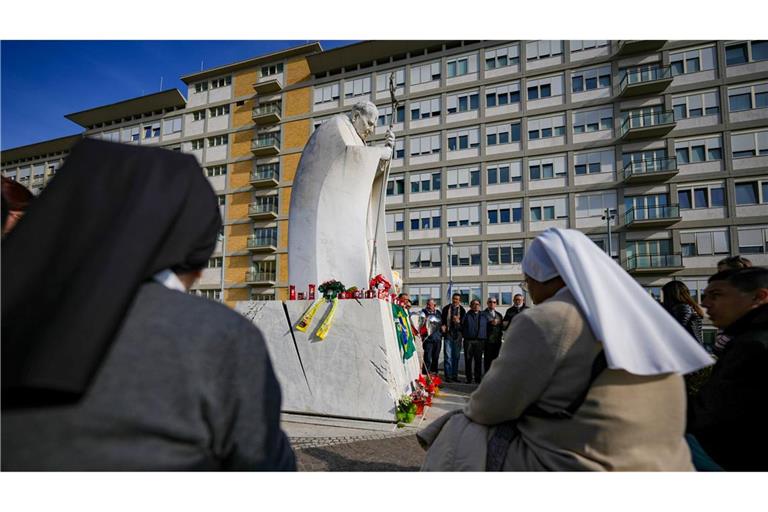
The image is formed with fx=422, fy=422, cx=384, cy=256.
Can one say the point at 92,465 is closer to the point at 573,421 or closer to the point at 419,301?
the point at 573,421

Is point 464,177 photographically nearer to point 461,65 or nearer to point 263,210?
point 461,65

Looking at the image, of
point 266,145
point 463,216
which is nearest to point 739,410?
point 463,216

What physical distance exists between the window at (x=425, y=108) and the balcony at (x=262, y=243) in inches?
561

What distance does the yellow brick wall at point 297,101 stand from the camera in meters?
33.7

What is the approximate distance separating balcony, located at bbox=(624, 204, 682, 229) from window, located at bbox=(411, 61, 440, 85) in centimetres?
1591

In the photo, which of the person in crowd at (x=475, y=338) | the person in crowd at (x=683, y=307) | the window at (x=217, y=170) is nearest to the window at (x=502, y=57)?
the window at (x=217, y=170)

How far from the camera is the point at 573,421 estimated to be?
1.42m

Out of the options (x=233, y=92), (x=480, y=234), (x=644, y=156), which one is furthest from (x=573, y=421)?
(x=233, y=92)

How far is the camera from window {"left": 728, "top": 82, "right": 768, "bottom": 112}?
76.1ft

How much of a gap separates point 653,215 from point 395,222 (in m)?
16.2

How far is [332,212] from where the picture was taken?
20.6 ft

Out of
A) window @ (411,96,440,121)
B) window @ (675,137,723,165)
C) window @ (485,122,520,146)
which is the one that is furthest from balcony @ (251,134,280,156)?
window @ (675,137,723,165)

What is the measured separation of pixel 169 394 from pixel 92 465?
20cm

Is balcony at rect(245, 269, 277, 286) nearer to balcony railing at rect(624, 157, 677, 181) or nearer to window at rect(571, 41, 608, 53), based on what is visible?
balcony railing at rect(624, 157, 677, 181)
